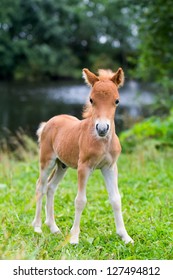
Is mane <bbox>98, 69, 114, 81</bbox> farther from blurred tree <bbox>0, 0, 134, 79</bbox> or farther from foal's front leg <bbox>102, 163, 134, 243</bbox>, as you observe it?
blurred tree <bbox>0, 0, 134, 79</bbox>

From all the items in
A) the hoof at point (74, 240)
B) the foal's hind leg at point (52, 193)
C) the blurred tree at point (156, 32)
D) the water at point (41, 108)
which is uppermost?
the water at point (41, 108)

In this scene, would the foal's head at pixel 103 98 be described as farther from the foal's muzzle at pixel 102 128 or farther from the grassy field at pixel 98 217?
the grassy field at pixel 98 217

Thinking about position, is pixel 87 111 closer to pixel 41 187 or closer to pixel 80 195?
pixel 80 195

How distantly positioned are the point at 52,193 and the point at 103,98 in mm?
1678

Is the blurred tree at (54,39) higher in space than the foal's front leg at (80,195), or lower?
higher

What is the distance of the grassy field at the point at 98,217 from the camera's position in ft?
14.7

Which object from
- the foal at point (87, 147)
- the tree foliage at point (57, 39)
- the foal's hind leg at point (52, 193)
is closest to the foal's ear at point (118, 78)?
the foal at point (87, 147)

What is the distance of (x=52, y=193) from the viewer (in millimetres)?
5551

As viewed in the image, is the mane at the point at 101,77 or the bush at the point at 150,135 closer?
the mane at the point at 101,77

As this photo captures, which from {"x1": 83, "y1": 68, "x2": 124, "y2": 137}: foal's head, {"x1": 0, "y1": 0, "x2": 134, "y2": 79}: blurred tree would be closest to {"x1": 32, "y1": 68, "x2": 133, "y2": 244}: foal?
{"x1": 83, "y1": 68, "x2": 124, "y2": 137}: foal's head

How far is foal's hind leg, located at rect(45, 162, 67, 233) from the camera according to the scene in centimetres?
542

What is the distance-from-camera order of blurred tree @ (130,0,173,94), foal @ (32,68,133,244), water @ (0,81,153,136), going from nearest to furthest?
1. foal @ (32,68,133,244)
2. blurred tree @ (130,0,173,94)
3. water @ (0,81,153,136)

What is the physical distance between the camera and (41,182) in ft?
18.1

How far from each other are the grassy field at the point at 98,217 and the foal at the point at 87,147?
0.22 meters
